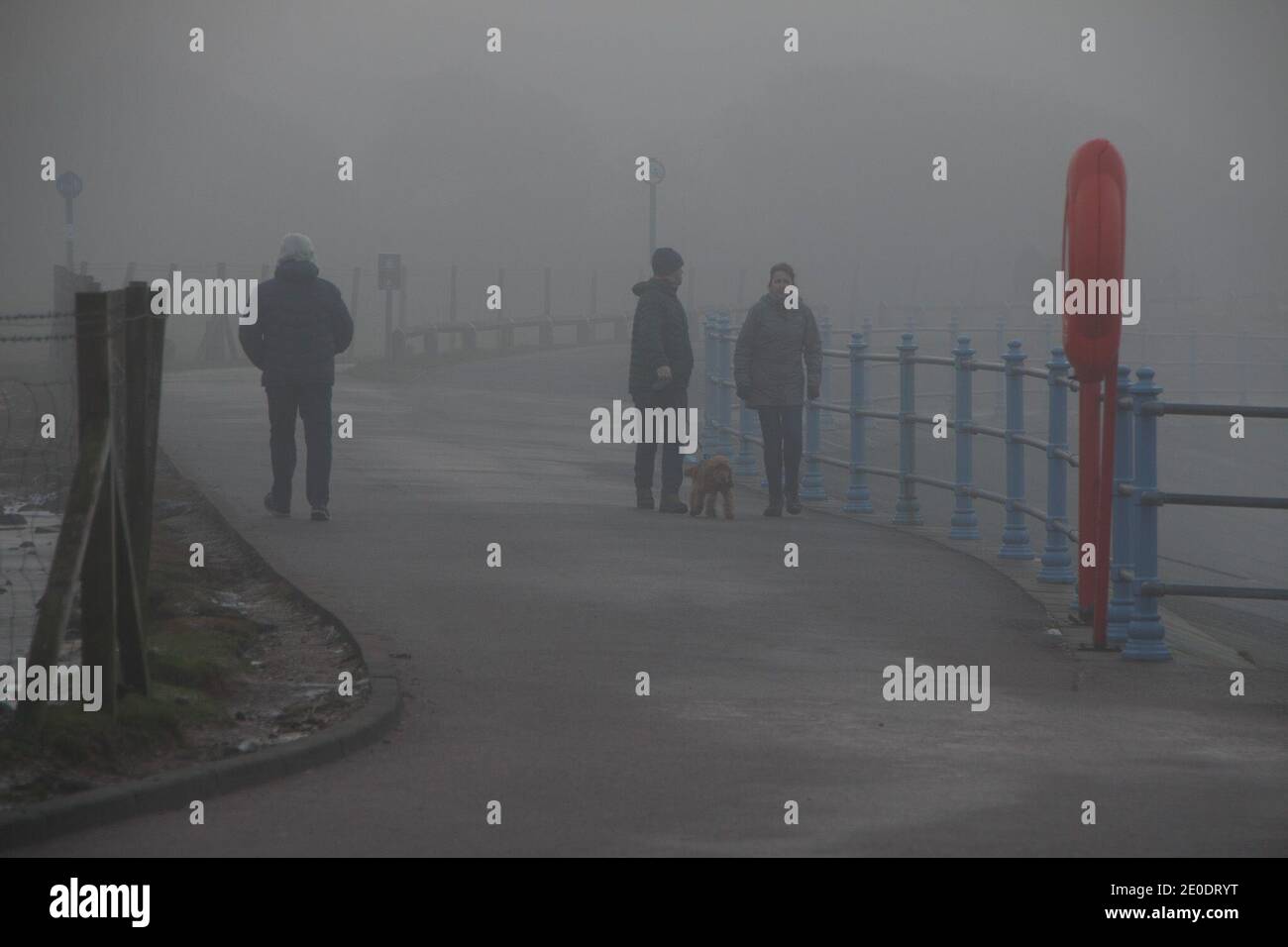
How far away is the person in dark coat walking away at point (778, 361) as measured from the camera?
580 inches

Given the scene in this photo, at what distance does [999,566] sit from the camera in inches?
492

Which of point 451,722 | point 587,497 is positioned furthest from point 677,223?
point 451,722

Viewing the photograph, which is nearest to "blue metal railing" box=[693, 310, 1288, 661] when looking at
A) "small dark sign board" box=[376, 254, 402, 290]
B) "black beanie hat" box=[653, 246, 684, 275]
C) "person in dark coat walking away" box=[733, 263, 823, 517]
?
"person in dark coat walking away" box=[733, 263, 823, 517]

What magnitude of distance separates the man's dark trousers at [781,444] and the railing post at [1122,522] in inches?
200

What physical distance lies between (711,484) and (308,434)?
8.93 feet

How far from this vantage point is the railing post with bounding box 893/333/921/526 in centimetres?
1461

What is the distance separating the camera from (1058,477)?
456 inches

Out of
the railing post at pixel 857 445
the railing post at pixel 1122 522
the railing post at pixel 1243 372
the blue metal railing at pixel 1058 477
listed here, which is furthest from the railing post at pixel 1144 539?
the railing post at pixel 1243 372

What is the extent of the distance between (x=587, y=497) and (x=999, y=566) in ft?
13.8
